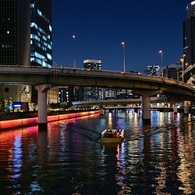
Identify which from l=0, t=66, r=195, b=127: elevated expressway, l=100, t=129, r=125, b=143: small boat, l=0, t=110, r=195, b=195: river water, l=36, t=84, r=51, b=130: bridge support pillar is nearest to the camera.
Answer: l=0, t=110, r=195, b=195: river water

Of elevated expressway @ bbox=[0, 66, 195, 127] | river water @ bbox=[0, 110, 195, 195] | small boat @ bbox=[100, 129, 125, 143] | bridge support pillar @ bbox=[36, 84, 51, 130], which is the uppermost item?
elevated expressway @ bbox=[0, 66, 195, 127]

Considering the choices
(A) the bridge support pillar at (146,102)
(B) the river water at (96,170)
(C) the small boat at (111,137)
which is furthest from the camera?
(A) the bridge support pillar at (146,102)

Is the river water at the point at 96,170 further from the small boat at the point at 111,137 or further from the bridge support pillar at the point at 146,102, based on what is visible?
the bridge support pillar at the point at 146,102

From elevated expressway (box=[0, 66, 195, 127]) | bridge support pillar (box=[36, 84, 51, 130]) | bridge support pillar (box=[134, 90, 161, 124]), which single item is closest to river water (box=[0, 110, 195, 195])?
elevated expressway (box=[0, 66, 195, 127])

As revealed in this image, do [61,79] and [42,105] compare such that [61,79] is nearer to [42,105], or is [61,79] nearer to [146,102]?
[42,105]

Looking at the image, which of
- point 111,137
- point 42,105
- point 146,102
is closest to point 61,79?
point 42,105

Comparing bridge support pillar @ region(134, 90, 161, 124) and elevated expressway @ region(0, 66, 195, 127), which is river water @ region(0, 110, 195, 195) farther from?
bridge support pillar @ region(134, 90, 161, 124)

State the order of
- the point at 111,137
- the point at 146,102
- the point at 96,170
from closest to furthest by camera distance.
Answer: the point at 96,170, the point at 111,137, the point at 146,102

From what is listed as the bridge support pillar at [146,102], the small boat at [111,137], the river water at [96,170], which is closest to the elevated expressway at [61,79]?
the bridge support pillar at [146,102]

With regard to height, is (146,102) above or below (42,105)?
above

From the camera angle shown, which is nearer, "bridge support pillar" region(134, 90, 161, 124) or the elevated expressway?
the elevated expressway

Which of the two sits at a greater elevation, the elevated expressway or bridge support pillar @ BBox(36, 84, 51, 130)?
the elevated expressway

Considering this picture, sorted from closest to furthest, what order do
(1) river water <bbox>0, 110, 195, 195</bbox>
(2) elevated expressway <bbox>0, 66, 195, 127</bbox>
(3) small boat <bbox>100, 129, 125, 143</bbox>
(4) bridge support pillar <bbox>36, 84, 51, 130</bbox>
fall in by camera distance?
(1) river water <bbox>0, 110, 195, 195</bbox>
(3) small boat <bbox>100, 129, 125, 143</bbox>
(2) elevated expressway <bbox>0, 66, 195, 127</bbox>
(4) bridge support pillar <bbox>36, 84, 51, 130</bbox>

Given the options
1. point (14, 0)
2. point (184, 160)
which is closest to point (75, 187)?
point (184, 160)
